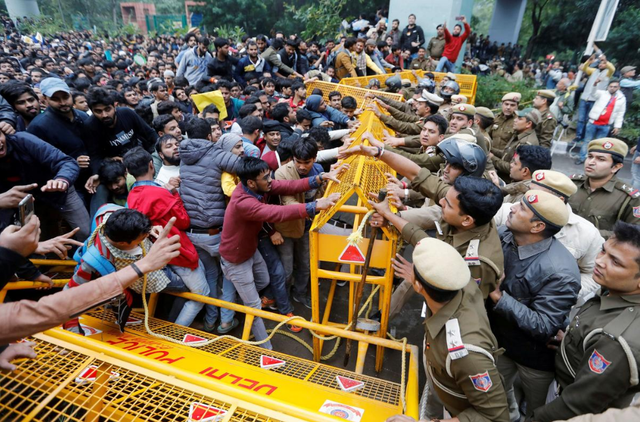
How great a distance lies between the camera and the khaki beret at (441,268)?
5.50 feet

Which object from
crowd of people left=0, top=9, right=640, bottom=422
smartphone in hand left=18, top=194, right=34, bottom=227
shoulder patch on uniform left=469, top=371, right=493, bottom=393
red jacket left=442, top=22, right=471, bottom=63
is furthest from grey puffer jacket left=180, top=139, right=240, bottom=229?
red jacket left=442, top=22, right=471, bottom=63

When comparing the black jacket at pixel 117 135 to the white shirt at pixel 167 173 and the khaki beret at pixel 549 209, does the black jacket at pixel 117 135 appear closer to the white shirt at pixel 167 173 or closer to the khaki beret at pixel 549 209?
the white shirt at pixel 167 173

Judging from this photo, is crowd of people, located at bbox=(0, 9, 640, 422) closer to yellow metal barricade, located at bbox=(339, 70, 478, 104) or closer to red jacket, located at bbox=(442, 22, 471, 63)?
yellow metal barricade, located at bbox=(339, 70, 478, 104)

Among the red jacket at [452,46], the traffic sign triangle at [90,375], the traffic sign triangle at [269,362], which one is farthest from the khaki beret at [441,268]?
the red jacket at [452,46]

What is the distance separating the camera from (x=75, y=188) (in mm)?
3904

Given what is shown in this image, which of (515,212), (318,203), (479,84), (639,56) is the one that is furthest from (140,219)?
(639,56)

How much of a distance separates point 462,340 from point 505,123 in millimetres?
5159

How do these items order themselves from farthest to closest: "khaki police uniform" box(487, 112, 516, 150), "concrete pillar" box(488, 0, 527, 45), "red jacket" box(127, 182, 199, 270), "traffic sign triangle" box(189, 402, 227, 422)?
"concrete pillar" box(488, 0, 527, 45), "khaki police uniform" box(487, 112, 516, 150), "red jacket" box(127, 182, 199, 270), "traffic sign triangle" box(189, 402, 227, 422)

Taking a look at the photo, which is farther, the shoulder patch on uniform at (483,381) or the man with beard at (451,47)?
the man with beard at (451,47)

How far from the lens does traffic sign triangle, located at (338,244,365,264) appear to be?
2.67 m

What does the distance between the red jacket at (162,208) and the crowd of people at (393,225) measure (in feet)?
0.05

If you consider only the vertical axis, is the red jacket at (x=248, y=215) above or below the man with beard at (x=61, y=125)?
below

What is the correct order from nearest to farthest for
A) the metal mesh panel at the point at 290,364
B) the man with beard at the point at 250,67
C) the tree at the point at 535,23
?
the metal mesh panel at the point at 290,364
the man with beard at the point at 250,67
the tree at the point at 535,23

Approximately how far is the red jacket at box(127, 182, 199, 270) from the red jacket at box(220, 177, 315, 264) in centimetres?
33
